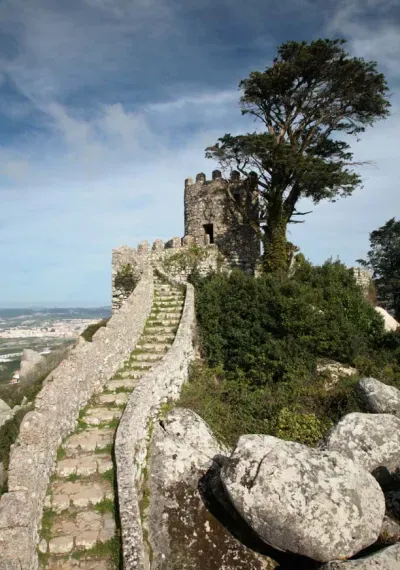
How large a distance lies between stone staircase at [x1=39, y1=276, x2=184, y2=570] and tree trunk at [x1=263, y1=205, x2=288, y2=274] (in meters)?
11.0

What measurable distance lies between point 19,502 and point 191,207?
1772 cm

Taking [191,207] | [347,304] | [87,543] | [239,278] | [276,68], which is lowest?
[87,543]

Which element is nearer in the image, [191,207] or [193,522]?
[193,522]

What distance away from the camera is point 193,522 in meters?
7.39

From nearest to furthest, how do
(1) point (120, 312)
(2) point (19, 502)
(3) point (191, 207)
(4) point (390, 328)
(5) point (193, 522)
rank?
(2) point (19, 502)
(5) point (193, 522)
(1) point (120, 312)
(4) point (390, 328)
(3) point (191, 207)

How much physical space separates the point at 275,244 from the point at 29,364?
1289 centimetres

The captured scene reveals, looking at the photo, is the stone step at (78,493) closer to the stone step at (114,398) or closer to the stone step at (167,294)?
the stone step at (114,398)

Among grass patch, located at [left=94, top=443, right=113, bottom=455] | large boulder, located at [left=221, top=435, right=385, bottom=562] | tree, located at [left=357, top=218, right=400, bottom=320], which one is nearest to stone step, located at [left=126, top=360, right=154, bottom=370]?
grass patch, located at [left=94, top=443, right=113, bottom=455]

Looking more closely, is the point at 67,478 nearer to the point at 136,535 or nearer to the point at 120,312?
the point at 136,535

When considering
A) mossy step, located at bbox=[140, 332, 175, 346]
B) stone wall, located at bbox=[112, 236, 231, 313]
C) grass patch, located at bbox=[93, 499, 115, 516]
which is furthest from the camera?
stone wall, located at bbox=[112, 236, 231, 313]

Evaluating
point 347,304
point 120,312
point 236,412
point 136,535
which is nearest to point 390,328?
point 347,304

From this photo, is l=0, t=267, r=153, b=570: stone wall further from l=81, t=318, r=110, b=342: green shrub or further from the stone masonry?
the stone masonry

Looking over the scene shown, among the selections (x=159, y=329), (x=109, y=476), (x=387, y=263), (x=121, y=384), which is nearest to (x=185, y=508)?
(x=109, y=476)

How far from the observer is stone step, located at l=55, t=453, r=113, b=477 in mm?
7180
